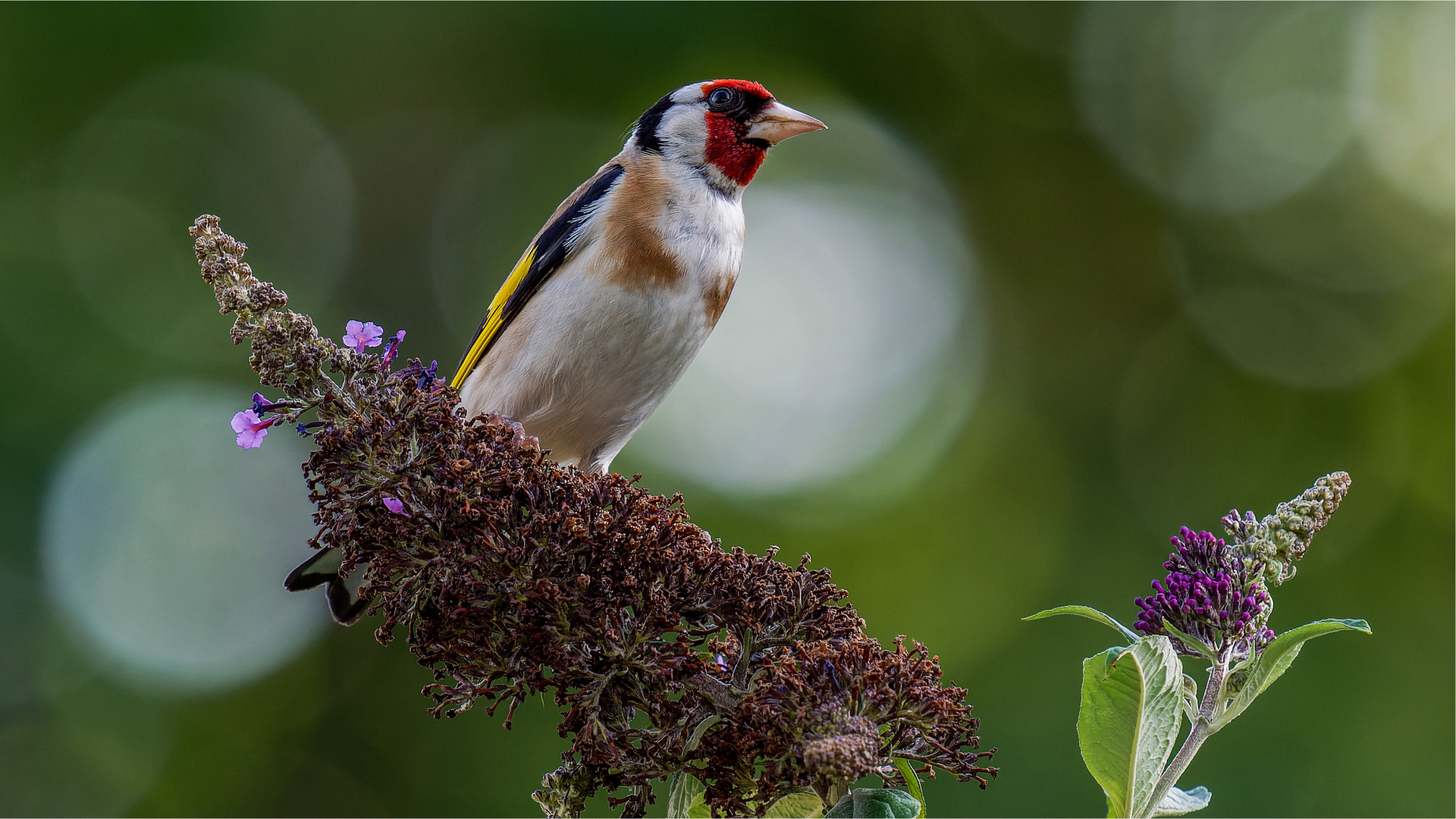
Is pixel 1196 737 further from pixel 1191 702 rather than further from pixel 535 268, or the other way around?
pixel 535 268

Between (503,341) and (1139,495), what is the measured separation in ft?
16.0

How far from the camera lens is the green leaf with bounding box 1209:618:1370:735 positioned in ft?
5.03

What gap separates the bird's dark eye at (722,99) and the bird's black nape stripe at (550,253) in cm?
50

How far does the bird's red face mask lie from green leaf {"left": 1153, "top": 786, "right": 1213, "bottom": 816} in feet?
9.36

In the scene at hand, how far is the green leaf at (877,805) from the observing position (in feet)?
5.08

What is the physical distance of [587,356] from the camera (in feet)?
12.0

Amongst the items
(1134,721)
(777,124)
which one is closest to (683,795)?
(1134,721)

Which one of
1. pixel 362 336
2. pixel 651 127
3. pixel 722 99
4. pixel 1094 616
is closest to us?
pixel 1094 616

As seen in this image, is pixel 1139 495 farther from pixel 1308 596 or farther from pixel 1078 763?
pixel 1078 763

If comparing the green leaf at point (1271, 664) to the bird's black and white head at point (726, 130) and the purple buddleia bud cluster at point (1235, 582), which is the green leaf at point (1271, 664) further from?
the bird's black and white head at point (726, 130)

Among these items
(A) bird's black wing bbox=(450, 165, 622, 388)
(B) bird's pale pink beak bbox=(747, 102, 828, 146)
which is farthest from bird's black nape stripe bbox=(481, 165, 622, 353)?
(B) bird's pale pink beak bbox=(747, 102, 828, 146)

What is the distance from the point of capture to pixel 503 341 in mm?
3906

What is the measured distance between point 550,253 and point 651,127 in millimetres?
842

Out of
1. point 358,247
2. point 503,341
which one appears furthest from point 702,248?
point 358,247
